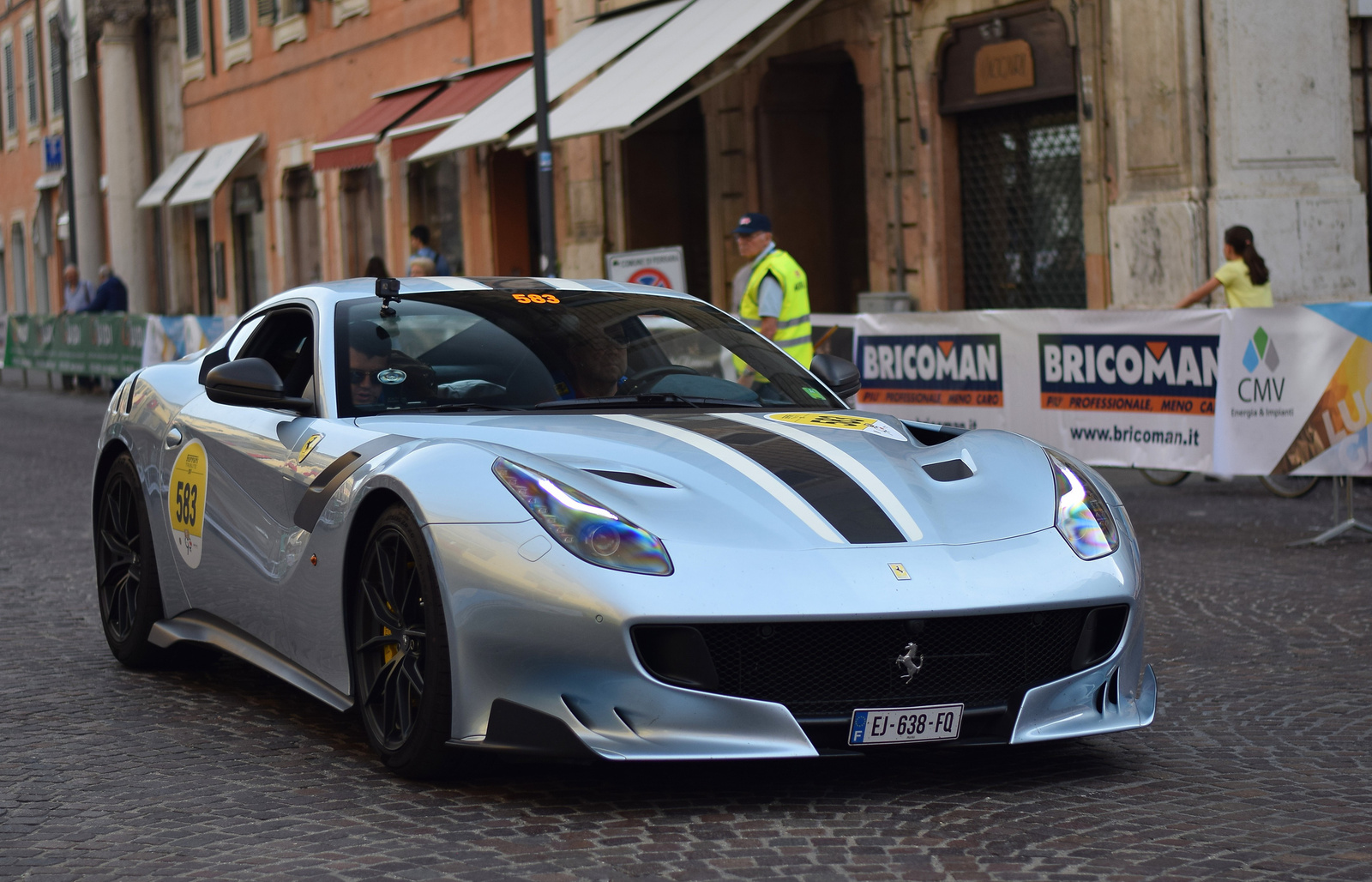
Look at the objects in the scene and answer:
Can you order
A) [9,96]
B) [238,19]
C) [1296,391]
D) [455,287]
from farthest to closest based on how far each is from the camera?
[9,96]
[238,19]
[1296,391]
[455,287]

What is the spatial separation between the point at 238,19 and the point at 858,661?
31.4m

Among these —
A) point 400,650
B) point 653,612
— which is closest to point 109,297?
point 400,650

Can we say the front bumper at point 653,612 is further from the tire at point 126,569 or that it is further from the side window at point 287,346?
the tire at point 126,569

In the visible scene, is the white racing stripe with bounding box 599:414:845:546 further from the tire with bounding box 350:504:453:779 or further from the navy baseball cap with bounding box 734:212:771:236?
the navy baseball cap with bounding box 734:212:771:236

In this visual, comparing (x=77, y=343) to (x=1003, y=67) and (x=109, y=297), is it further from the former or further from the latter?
(x=1003, y=67)

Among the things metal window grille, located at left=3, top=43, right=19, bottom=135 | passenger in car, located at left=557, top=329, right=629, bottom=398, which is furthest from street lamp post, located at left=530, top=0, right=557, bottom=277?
metal window grille, located at left=3, top=43, right=19, bottom=135

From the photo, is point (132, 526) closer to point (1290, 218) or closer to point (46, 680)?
point (46, 680)

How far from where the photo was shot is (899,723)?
434cm

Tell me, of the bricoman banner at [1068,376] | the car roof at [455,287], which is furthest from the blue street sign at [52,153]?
the car roof at [455,287]

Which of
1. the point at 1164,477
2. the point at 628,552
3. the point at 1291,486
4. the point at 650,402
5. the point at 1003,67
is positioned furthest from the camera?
the point at 1003,67

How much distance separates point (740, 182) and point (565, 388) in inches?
605

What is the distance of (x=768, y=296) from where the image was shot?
1170cm

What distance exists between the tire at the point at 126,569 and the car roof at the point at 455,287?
0.94 metres

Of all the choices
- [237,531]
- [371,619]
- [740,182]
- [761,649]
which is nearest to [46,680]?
[237,531]
